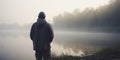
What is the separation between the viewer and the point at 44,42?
17.2 m

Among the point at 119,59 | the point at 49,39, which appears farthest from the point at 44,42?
the point at 119,59

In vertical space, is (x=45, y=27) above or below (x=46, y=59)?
above

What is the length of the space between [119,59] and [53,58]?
388cm

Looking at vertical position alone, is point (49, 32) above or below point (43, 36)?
above

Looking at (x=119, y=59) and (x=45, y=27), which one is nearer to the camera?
(x=45, y=27)

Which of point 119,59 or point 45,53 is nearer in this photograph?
point 45,53

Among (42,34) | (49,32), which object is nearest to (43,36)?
(42,34)

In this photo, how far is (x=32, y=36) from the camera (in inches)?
693

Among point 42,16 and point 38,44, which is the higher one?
point 42,16

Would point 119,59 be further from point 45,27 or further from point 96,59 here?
point 45,27

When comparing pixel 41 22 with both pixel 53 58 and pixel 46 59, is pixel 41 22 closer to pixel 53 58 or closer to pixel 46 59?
pixel 46 59

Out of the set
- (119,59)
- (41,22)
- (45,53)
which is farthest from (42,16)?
(119,59)

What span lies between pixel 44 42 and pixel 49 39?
0.23 metres

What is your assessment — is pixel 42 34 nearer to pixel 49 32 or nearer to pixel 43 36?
pixel 43 36
